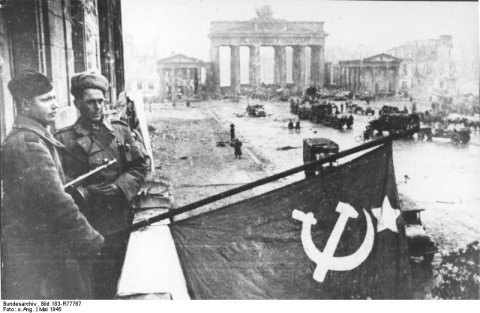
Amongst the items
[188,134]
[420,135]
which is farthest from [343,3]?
[420,135]

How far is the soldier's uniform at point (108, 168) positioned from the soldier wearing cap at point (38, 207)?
0.17 meters

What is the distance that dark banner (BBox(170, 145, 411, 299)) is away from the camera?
2.73 m

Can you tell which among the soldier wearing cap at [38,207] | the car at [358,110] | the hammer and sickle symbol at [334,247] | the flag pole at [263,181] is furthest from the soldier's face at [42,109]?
the car at [358,110]

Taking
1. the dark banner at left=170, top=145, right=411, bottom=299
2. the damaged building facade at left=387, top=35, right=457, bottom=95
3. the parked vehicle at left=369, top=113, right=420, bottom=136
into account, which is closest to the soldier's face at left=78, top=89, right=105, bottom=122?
the dark banner at left=170, top=145, right=411, bottom=299

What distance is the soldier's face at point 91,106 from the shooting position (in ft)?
11.5

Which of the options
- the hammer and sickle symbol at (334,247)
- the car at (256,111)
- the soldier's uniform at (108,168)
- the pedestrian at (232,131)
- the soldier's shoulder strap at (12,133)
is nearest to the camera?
the hammer and sickle symbol at (334,247)

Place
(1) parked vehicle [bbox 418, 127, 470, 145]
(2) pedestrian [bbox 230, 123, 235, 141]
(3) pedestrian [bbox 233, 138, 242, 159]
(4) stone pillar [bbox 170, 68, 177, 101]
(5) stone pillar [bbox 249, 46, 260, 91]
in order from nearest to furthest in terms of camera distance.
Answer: (3) pedestrian [bbox 233, 138, 242, 159] < (2) pedestrian [bbox 230, 123, 235, 141] < (4) stone pillar [bbox 170, 68, 177, 101] < (1) parked vehicle [bbox 418, 127, 470, 145] < (5) stone pillar [bbox 249, 46, 260, 91]

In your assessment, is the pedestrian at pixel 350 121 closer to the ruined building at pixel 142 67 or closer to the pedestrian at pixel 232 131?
the pedestrian at pixel 232 131

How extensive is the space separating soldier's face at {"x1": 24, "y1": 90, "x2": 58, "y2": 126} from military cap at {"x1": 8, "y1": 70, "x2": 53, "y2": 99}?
0.04m

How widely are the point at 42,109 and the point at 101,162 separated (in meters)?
0.65

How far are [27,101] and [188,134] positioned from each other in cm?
531

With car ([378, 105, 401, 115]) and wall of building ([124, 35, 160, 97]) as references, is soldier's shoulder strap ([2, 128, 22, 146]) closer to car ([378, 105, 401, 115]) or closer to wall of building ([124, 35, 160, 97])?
wall of building ([124, 35, 160, 97])
